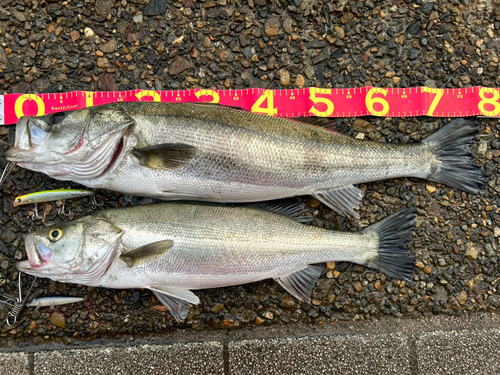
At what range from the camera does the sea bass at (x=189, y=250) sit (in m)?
2.26

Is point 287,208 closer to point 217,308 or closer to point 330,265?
point 330,265

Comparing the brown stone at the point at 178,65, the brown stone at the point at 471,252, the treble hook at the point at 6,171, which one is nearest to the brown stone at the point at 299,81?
the brown stone at the point at 178,65

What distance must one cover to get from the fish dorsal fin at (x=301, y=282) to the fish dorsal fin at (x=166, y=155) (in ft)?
3.63

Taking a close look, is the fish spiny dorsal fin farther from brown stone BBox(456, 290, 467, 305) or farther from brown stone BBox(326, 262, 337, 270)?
brown stone BBox(456, 290, 467, 305)

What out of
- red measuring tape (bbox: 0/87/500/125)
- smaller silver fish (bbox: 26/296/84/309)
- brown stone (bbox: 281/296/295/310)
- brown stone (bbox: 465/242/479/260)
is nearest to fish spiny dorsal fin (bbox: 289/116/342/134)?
red measuring tape (bbox: 0/87/500/125)

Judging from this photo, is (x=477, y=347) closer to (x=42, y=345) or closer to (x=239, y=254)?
(x=239, y=254)

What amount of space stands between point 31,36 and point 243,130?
6.33ft

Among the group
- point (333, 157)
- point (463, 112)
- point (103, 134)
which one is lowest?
point (333, 157)

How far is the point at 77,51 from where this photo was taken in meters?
2.77

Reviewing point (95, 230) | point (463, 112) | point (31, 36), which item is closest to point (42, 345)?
point (95, 230)

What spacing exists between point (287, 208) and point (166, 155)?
A: 3.21 feet

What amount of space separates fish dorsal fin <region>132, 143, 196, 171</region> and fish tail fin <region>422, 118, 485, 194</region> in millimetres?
1774

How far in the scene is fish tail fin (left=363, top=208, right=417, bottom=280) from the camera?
2586mm

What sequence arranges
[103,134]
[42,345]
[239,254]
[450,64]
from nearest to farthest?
[103,134] < [239,254] < [42,345] < [450,64]
